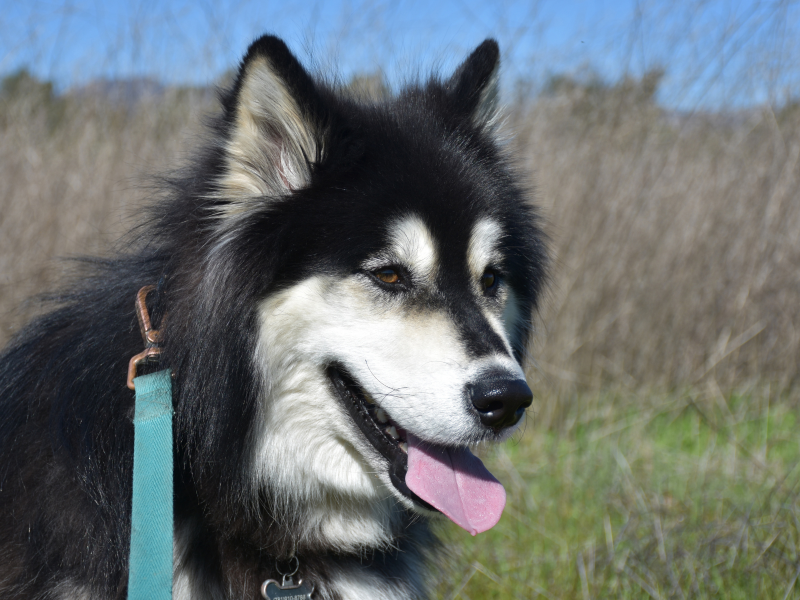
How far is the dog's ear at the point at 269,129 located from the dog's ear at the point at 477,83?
0.66 m

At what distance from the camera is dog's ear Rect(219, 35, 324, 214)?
1.83 meters

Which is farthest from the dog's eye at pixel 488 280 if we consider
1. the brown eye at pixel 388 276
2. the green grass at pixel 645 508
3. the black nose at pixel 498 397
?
the green grass at pixel 645 508

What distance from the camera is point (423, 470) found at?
1881 mm

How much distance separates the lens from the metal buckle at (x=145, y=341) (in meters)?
1.75

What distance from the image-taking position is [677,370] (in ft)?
Answer: 16.8

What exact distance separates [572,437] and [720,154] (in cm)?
244

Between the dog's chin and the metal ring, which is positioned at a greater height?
the dog's chin

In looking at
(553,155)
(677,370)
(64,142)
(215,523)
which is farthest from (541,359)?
(64,142)

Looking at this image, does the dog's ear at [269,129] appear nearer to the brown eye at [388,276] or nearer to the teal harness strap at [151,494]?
the brown eye at [388,276]

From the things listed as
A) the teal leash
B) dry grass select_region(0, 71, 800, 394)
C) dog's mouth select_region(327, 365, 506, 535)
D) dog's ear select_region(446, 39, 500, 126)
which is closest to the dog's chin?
dog's mouth select_region(327, 365, 506, 535)

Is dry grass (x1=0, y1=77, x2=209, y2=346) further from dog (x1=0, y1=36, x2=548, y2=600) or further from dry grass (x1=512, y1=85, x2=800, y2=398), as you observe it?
dry grass (x1=512, y1=85, x2=800, y2=398)

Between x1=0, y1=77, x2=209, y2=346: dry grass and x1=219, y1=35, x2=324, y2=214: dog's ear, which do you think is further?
x1=0, y1=77, x2=209, y2=346: dry grass

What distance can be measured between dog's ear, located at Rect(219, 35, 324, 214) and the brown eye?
33 cm

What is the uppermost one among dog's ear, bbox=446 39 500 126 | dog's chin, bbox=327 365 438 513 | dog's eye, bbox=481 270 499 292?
dog's ear, bbox=446 39 500 126
